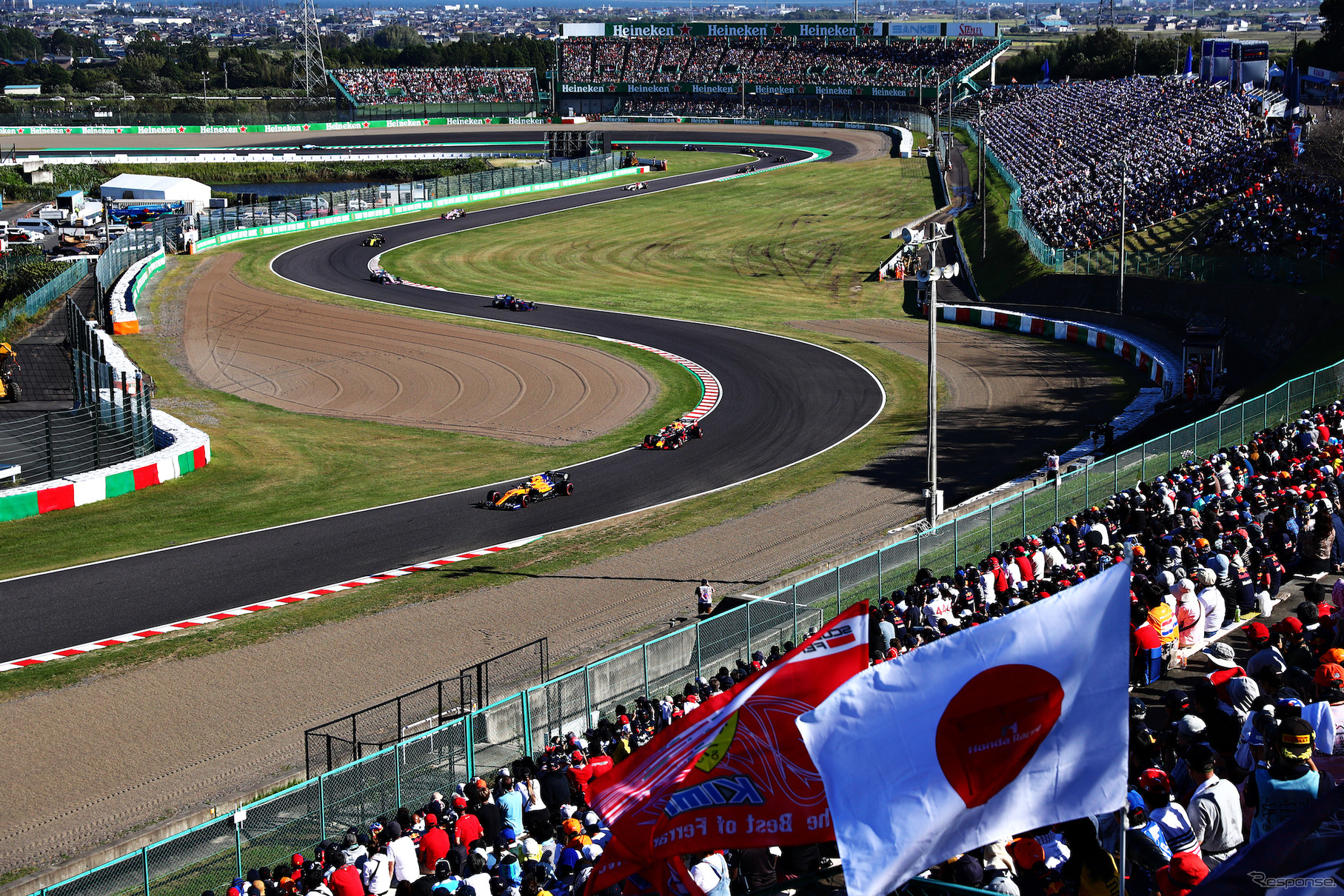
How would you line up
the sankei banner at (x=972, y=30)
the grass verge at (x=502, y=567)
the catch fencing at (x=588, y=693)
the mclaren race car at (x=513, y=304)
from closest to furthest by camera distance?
the catch fencing at (x=588, y=693) < the grass verge at (x=502, y=567) < the mclaren race car at (x=513, y=304) < the sankei banner at (x=972, y=30)

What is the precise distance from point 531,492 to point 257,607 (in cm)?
844

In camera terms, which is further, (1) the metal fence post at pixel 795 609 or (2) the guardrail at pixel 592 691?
(1) the metal fence post at pixel 795 609

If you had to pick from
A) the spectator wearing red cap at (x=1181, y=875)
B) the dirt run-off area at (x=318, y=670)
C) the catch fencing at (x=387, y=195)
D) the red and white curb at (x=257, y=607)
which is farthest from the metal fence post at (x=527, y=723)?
the catch fencing at (x=387, y=195)

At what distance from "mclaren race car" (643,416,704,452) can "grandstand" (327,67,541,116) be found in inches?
4463

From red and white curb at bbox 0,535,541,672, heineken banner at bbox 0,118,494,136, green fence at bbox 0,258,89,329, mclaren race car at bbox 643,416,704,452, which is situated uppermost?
heineken banner at bbox 0,118,494,136

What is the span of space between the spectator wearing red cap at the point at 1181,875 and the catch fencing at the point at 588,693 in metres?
9.15

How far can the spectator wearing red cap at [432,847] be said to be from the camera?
12967mm

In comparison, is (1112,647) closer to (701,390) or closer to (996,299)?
(701,390)

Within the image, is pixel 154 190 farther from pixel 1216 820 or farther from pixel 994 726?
pixel 994 726

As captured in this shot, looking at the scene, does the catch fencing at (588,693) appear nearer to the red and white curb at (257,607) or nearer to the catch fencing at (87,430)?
the red and white curb at (257,607)

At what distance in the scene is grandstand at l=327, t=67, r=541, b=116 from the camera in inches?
5748

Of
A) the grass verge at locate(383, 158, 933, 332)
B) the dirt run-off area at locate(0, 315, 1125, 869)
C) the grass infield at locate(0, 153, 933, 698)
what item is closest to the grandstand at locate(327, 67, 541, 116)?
the grass verge at locate(383, 158, 933, 332)

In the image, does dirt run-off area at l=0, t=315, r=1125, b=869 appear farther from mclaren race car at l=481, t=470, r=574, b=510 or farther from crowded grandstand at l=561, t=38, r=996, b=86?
crowded grandstand at l=561, t=38, r=996, b=86

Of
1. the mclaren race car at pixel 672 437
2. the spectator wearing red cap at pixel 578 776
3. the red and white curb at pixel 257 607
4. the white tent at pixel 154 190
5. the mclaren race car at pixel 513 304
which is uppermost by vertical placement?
the white tent at pixel 154 190
